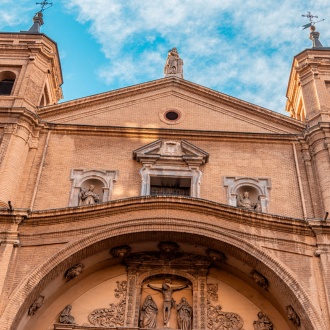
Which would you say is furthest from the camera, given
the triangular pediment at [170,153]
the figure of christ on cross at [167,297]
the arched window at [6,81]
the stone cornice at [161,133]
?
the arched window at [6,81]

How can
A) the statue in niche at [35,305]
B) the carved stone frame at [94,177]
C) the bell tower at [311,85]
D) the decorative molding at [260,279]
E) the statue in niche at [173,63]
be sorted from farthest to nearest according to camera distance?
the statue in niche at [173,63] < the bell tower at [311,85] < the carved stone frame at [94,177] < the decorative molding at [260,279] < the statue in niche at [35,305]

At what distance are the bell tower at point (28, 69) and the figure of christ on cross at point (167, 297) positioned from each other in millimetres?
7886

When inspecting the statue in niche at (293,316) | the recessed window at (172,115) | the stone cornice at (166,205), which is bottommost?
the statue in niche at (293,316)

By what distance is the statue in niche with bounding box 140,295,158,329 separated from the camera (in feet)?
48.9

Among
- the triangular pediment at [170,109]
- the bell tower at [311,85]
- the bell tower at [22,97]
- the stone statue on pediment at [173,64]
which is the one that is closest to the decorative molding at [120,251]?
the bell tower at [22,97]

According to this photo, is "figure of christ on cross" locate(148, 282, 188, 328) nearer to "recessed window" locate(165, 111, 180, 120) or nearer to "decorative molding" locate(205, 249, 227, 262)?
"decorative molding" locate(205, 249, 227, 262)

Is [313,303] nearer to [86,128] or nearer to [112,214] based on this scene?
[112,214]

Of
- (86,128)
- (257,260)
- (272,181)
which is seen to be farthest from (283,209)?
(86,128)

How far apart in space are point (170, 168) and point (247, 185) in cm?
252

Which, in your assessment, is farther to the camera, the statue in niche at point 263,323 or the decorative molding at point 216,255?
the decorative molding at point 216,255

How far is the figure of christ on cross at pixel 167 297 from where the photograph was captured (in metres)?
15.2

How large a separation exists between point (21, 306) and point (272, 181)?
27.8ft

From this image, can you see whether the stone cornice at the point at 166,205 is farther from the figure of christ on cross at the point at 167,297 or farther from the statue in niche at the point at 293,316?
the figure of christ on cross at the point at 167,297

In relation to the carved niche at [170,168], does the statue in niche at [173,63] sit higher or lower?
higher
